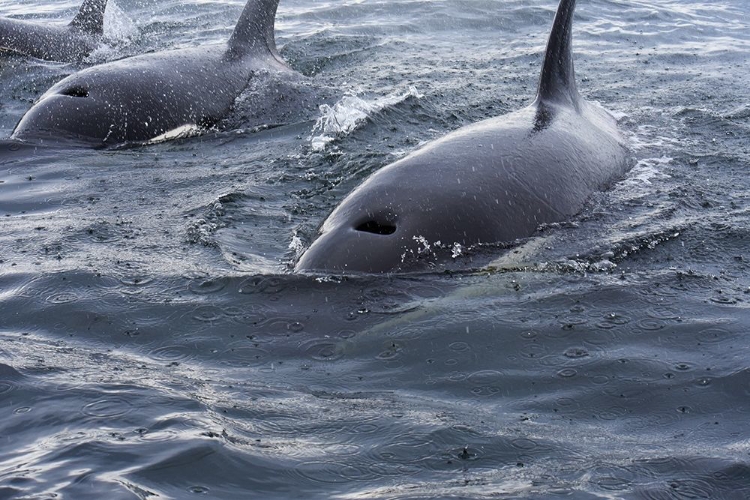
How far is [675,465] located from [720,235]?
163 inches

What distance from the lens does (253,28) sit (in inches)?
583

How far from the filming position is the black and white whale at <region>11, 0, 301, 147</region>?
12273 millimetres

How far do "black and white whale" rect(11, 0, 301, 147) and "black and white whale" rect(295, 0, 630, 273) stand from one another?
16.3ft

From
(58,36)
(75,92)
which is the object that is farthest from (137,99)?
(58,36)

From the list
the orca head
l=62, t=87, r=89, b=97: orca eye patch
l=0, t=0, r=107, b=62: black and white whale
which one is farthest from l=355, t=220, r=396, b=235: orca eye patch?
l=0, t=0, r=107, b=62: black and white whale

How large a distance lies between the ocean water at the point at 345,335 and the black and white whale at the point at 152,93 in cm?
42

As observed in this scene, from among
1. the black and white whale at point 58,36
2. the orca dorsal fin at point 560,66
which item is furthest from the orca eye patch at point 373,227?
the black and white whale at point 58,36

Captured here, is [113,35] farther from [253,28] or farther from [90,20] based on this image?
[253,28]

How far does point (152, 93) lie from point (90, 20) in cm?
583

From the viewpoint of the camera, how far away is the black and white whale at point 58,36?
16.9 metres

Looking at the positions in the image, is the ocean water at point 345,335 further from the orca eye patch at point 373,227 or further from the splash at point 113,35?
the splash at point 113,35

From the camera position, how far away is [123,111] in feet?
41.1

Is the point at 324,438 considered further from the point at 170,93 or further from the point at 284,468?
the point at 170,93

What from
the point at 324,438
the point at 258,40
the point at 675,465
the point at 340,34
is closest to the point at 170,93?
the point at 258,40
